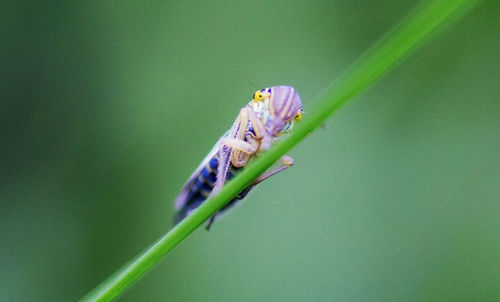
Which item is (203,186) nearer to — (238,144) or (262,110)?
(238,144)

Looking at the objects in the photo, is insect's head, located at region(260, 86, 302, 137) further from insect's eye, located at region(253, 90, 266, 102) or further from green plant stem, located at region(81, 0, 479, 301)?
green plant stem, located at region(81, 0, 479, 301)

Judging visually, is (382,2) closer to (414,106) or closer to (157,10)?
(414,106)

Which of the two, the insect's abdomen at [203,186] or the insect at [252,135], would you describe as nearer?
the insect at [252,135]

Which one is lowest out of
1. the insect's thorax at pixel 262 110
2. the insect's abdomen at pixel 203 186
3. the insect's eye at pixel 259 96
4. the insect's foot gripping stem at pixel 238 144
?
the insect's abdomen at pixel 203 186

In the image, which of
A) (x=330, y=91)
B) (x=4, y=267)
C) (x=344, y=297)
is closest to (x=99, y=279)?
(x=4, y=267)

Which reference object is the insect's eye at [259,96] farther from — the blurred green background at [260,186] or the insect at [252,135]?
the blurred green background at [260,186]

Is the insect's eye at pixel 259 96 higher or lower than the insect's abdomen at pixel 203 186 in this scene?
higher

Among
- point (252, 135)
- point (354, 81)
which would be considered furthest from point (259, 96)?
point (354, 81)

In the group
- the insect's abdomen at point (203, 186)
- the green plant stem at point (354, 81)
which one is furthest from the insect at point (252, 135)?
the green plant stem at point (354, 81)

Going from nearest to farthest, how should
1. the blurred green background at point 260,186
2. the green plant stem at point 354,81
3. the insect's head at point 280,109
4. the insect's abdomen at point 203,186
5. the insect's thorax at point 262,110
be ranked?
the green plant stem at point 354,81, the insect's head at point 280,109, the insect's thorax at point 262,110, the insect's abdomen at point 203,186, the blurred green background at point 260,186
